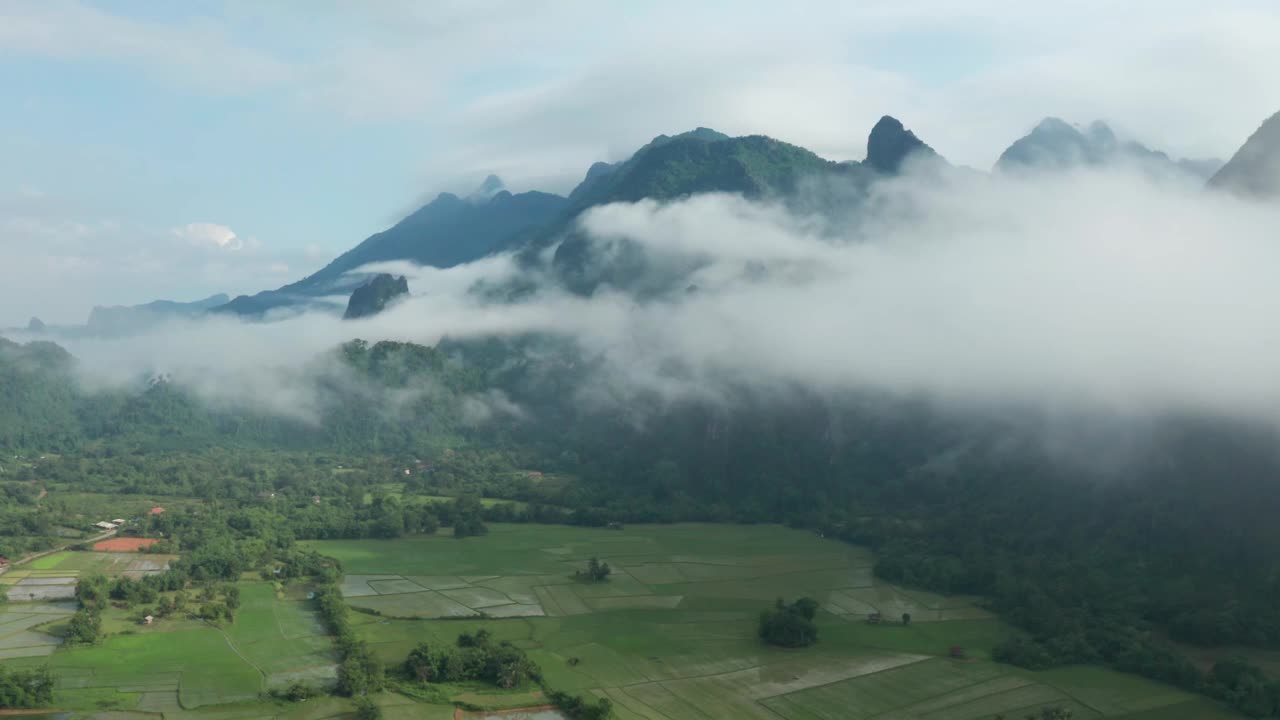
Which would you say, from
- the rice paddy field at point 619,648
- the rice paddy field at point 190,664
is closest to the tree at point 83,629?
the rice paddy field at point 190,664

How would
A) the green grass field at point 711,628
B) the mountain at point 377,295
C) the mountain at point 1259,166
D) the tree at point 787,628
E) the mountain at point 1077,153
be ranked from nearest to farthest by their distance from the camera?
the green grass field at point 711,628 → the tree at point 787,628 → the mountain at point 1259,166 → the mountain at point 1077,153 → the mountain at point 377,295

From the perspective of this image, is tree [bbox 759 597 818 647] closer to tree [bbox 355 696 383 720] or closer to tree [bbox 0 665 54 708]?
tree [bbox 355 696 383 720]

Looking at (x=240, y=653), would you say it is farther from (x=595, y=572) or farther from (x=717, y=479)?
(x=717, y=479)

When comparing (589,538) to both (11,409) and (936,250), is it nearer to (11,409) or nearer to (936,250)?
(936,250)

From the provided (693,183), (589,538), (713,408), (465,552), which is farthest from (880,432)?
(693,183)

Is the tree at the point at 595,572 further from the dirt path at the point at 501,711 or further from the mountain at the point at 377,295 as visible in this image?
the mountain at the point at 377,295

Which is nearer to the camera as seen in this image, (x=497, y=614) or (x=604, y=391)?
(x=497, y=614)

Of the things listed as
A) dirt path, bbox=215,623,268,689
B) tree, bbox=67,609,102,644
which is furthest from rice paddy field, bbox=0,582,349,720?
tree, bbox=67,609,102,644
